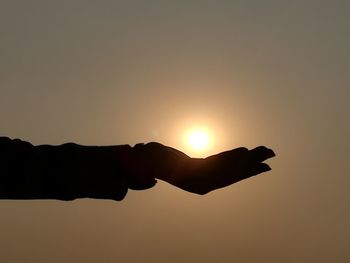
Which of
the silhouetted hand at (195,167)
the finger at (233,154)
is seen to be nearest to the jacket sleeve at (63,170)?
the silhouetted hand at (195,167)

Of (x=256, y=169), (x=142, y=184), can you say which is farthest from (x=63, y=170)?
(x=256, y=169)

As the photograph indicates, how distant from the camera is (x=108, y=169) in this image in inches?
95.3

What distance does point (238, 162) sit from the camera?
2377 millimetres

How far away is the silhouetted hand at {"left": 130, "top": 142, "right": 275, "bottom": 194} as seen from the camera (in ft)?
7.66

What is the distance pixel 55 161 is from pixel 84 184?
7.7 inches

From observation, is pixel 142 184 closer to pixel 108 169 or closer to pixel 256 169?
pixel 108 169

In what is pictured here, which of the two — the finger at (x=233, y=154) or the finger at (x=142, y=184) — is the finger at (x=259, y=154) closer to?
the finger at (x=233, y=154)

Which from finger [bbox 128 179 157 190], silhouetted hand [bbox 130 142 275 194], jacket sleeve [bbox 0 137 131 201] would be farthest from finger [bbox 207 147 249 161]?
jacket sleeve [bbox 0 137 131 201]

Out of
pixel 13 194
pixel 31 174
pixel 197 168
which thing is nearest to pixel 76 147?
pixel 31 174

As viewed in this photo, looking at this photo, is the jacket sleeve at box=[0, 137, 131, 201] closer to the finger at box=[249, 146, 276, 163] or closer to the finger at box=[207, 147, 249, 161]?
the finger at box=[207, 147, 249, 161]

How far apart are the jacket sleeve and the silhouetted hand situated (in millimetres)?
117

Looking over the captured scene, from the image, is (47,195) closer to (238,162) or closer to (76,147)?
(76,147)

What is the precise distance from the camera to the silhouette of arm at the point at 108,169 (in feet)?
7.70

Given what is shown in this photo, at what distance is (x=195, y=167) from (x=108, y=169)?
45 centimetres
